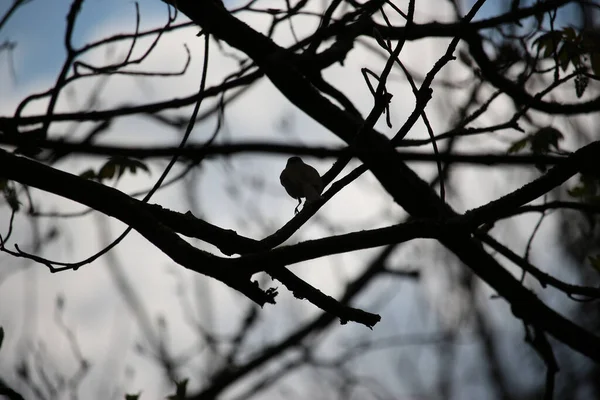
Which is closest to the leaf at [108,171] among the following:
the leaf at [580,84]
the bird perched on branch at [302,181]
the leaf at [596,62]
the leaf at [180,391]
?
the leaf at [180,391]

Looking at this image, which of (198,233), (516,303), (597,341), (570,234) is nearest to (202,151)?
(198,233)

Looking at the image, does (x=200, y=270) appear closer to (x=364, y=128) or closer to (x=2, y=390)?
(x=364, y=128)

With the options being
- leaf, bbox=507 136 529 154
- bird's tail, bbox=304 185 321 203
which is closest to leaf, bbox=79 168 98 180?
bird's tail, bbox=304 185 321 203

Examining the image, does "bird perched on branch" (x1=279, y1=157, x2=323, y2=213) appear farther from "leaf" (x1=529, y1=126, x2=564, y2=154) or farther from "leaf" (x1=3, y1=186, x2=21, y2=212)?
"leaf" (x1=529, y1=126, x2=564, y2=154)

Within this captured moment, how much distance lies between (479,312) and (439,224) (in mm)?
10003

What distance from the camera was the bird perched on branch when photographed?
1949 millimetres

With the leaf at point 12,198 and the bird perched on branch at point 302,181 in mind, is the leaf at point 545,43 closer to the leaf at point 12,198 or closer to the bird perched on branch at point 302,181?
the bird perched on branch at point 302,181

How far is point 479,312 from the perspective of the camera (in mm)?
11211

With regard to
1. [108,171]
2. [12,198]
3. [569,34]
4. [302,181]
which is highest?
[569,34]

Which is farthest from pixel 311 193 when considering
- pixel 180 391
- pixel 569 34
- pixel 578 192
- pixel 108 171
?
pixel 578 192

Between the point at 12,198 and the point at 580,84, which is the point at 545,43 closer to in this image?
the point at 580,84

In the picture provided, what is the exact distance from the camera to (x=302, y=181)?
199cm

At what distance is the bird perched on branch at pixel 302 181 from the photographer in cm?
195

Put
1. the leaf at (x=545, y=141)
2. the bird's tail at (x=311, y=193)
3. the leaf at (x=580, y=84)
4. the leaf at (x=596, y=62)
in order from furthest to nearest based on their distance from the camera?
the leaf at (x=545, y=141), the leaf at (x=596, y=62), the leaf at (x=580, y=84), the bird's tail at (x=311, y=193)
